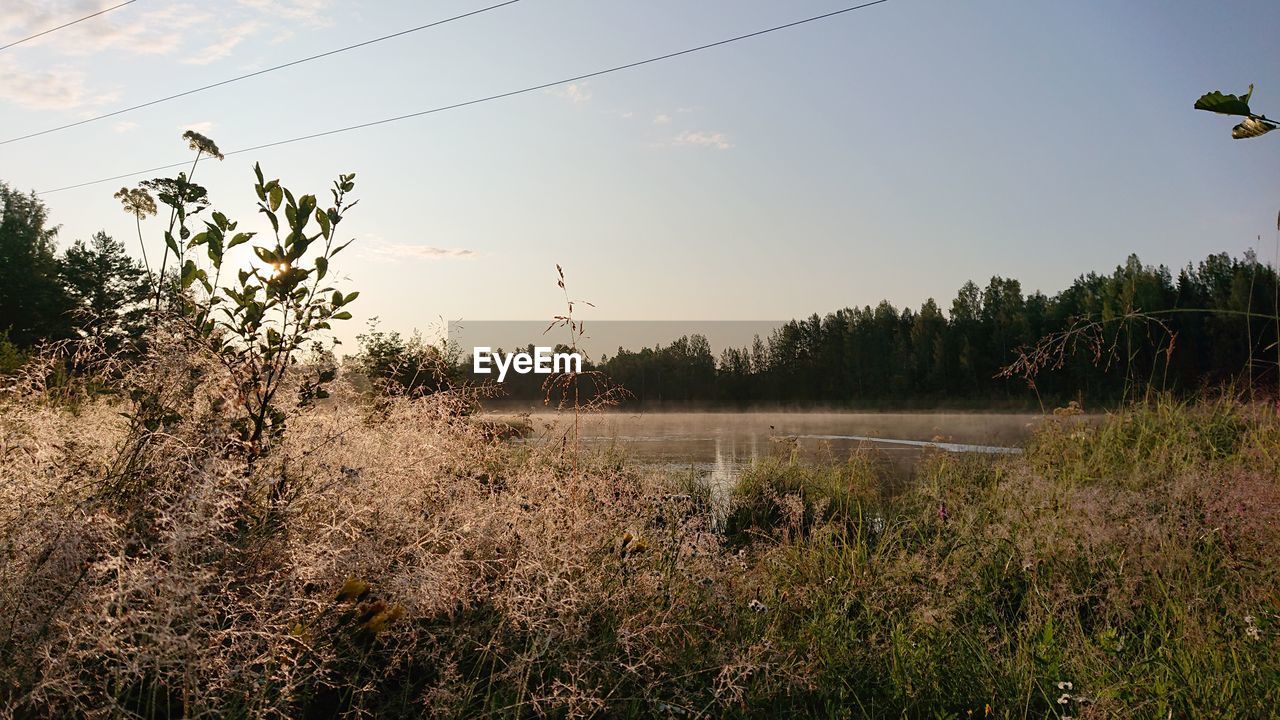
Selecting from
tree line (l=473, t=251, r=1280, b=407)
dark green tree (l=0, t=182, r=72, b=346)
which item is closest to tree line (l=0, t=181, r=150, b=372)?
dark green tree (l=0, t=182, r=72, b=346)

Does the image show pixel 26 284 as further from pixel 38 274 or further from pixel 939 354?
pixel 939 354

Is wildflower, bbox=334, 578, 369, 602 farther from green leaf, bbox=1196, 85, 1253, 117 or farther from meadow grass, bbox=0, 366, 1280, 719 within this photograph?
green leaf, bbox=1196, 85, 1253, 117

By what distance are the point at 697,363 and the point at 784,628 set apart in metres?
30.8

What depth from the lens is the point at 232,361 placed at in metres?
2.44

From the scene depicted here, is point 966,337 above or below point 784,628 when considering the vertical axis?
above

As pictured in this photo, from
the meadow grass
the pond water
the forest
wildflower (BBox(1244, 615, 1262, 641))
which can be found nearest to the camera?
the meadow grass

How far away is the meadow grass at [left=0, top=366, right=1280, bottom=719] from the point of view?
164cm

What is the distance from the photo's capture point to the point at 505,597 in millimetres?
2035

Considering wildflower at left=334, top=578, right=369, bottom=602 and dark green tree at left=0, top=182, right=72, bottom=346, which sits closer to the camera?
wildflower at left=334, top=578, right=369, bottom=602

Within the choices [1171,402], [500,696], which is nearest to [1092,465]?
[1171,402]

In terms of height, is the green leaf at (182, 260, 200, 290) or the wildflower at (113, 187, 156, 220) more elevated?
the wildflower at (113, 187, 156, 220)

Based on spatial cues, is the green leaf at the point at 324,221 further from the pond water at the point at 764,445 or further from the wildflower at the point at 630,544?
the pond water at the point at 764,445

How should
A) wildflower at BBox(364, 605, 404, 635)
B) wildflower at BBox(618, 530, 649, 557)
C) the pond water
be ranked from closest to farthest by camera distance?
wildflower at BBox(364, 605, 404, 635) → wildflower at BBox(618, 530, 649, 557) → the pond water

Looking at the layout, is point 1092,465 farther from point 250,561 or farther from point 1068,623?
point 250,561
